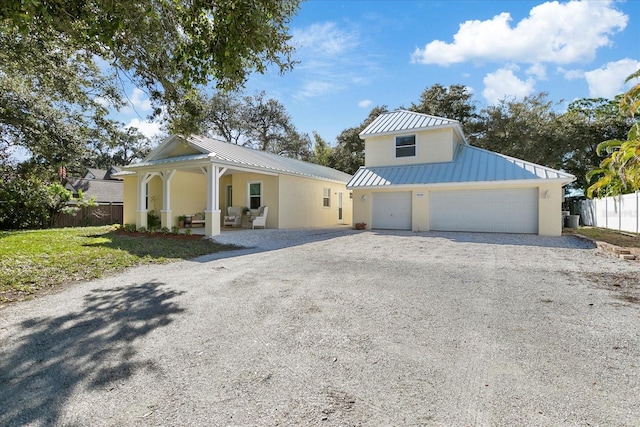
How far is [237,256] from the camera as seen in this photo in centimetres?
869

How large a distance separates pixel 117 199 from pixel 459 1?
26.3 metres

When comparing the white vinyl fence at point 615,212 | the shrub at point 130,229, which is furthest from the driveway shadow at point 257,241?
the white vinyl fence at point 615,212

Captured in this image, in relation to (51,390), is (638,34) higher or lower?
higher

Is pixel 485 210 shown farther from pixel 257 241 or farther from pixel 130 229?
pixel 130 229

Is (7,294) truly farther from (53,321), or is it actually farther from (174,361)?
(174,361)

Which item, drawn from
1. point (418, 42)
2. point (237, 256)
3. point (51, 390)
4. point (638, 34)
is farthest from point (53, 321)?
point (638, 34)

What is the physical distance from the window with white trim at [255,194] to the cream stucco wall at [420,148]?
19.2 ft

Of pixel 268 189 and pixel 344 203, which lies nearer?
pixel 268 189

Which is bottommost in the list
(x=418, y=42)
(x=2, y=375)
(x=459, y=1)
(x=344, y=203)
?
(x=2, y=375)

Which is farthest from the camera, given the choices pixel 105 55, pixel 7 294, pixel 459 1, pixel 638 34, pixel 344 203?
pixel 344 203

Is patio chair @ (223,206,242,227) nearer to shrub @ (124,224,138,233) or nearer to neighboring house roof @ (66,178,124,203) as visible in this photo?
shrub @ (124,224,138,233)

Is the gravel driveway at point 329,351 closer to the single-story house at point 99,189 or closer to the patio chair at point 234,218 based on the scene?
the patio chair at point 234,218

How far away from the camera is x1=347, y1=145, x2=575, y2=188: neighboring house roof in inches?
496

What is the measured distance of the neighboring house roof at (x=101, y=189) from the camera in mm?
24500
